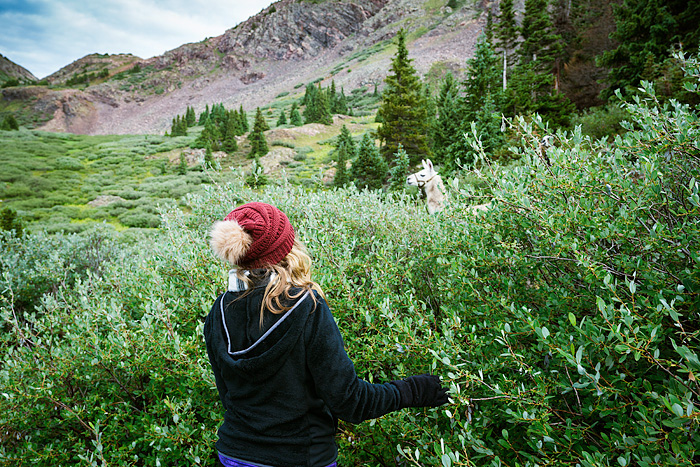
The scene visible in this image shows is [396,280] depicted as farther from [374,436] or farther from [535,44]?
[535,44]

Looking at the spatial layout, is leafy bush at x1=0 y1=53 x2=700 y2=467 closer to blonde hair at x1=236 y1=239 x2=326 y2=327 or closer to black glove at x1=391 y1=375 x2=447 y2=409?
black glove at x1=391 y1=375 x2=447 y2=409

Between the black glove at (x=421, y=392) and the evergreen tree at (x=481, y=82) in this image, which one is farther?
the evergreen tree at (x=481, y=82)

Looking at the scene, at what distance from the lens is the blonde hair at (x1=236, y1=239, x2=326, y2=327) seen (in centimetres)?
167

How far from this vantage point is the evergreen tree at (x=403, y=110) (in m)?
22.0

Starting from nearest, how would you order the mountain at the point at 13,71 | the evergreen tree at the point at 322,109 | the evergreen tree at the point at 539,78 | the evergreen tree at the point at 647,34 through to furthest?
the evergreen tree at the point at 647,34, the evergreen tree at the point at 539,78, the evergreen tree at the point at 322,109, the mountain at the point at 13,71

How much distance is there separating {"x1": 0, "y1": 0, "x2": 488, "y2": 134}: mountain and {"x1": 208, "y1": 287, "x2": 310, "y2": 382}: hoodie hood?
6738 centimetres

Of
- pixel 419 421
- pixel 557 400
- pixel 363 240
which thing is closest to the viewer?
pixel 557 400

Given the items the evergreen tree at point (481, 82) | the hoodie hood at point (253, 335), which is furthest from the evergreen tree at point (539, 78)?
the hoodie hood at point (253, 335)

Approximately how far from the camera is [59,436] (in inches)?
124

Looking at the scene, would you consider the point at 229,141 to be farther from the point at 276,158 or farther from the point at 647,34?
the point at 647,34

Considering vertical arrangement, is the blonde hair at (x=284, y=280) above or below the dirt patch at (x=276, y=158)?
below

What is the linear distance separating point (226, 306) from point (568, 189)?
2436 millimetres

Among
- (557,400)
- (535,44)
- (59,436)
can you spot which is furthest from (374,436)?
(535,44)

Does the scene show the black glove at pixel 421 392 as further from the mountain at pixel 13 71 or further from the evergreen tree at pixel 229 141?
the mountain at pixel 13 71
